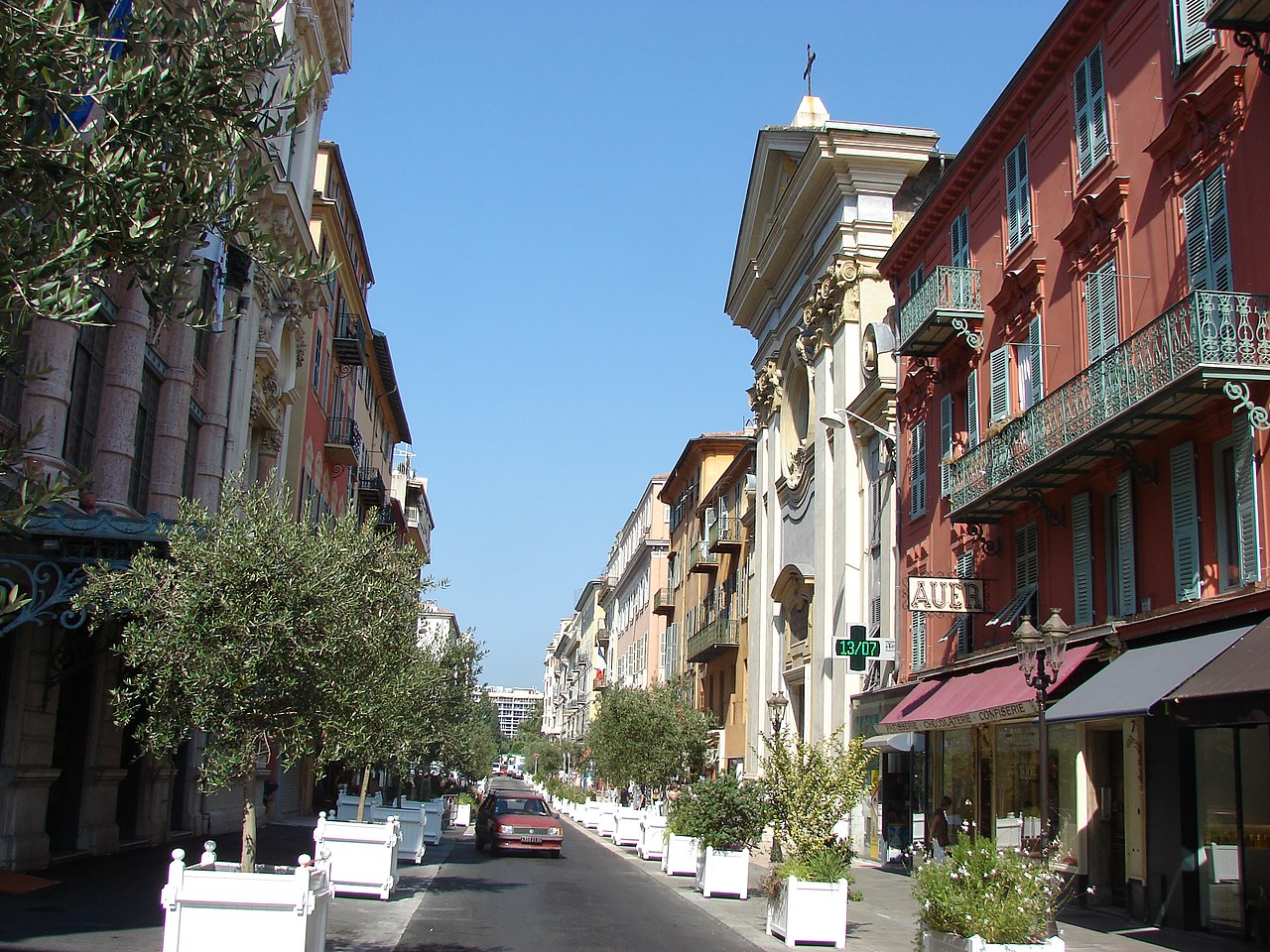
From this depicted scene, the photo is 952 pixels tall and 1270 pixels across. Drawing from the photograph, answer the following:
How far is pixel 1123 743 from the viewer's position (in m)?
17.6

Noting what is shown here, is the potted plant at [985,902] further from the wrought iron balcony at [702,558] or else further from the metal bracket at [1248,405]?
the wrought iron balcony at [702,558]

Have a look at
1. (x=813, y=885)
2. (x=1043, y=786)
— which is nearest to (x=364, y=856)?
(x=813, y=885)

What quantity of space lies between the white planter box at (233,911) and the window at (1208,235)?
12.3m

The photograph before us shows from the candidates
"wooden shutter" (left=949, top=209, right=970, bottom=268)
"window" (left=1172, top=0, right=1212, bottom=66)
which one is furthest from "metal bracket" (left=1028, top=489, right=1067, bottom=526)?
"window" (left=1172, top=0, right=1212, bottom=66)

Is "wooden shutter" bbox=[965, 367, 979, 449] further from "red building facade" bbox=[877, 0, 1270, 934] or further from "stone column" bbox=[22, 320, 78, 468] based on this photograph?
"stone column" bbox=[22, 320, 78, 468]

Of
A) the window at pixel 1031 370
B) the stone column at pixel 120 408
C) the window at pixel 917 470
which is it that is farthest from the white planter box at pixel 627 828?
the stone column at pixel 120 408

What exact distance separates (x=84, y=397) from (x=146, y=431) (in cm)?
339

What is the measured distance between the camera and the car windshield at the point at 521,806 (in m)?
28.5

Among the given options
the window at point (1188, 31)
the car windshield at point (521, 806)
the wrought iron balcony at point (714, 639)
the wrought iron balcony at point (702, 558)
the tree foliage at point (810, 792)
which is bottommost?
the car windshield at point (521, 806)

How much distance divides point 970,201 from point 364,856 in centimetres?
1673

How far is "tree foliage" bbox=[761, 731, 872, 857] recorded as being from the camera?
1491cm

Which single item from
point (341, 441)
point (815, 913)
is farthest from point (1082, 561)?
point (341, 441)

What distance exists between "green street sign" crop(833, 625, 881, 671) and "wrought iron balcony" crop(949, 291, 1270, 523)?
7043 mm

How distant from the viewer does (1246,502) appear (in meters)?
14.5
